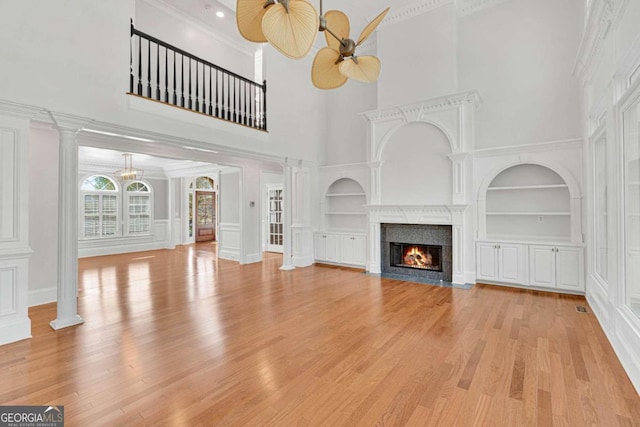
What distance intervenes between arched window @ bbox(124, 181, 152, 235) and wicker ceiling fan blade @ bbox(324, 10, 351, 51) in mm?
9579

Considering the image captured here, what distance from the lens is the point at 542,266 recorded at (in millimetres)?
4871

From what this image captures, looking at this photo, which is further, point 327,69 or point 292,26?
point 327,69

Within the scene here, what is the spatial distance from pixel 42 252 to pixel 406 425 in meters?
5.38

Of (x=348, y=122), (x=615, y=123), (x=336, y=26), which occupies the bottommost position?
(x=615, y=123)

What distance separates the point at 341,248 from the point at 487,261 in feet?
10.1

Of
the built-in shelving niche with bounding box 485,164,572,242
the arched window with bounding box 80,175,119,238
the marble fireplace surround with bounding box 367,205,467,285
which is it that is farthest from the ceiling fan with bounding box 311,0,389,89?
the arched window with bounding box 80,175,119,238

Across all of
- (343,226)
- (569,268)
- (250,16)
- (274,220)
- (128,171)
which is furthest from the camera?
(274,220)

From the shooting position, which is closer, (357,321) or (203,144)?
(357,321)

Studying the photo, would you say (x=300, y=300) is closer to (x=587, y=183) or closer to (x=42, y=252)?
(x=42, y=252)

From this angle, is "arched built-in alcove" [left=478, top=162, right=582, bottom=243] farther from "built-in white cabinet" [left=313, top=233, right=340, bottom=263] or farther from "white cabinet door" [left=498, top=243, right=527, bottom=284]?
"built-in white cabinet" [left=313, top=233, right=340, bottom=263]

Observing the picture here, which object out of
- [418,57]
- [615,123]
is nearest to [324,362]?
[615,123]

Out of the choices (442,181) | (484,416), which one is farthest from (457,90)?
(484,416)

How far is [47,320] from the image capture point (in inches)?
149

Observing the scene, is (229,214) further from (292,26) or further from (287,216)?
(292,26)
